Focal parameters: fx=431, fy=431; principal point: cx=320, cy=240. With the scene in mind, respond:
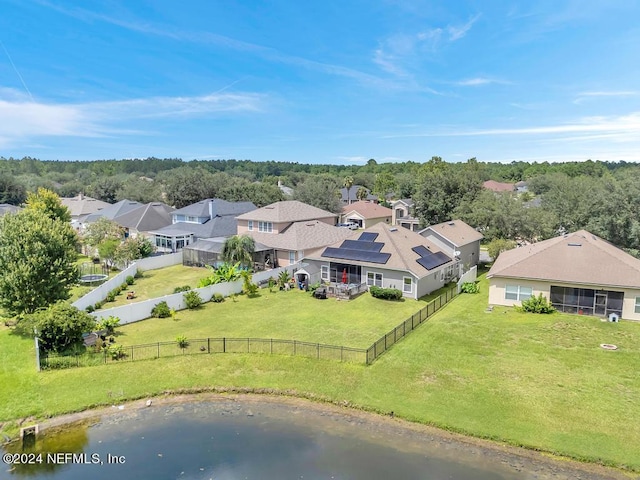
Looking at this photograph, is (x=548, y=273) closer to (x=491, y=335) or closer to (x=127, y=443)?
(x=491, y=335)

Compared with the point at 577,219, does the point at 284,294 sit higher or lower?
lower

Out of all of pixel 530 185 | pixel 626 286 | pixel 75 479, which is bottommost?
pixel 75 479

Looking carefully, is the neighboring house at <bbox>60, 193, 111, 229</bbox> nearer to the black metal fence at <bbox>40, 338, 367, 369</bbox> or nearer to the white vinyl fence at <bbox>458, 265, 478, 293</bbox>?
the black metal fence at <bbox>40, 338, 367, 369</bbox>

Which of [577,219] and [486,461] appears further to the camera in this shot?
[577,219]

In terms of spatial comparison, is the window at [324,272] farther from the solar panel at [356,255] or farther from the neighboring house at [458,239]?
the neighboring house at [458,239]

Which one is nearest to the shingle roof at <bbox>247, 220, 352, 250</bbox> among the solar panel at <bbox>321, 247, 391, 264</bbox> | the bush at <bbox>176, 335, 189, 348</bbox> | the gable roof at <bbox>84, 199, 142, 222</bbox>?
the solar panel at <bbox>321, 247, 391, 264</bbox>

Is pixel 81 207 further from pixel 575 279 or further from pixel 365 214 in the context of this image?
pixel 575 279

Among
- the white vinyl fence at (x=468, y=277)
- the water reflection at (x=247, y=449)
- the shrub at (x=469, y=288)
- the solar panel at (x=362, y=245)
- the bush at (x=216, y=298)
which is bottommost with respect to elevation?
the water reflection at (x=247, y=449)

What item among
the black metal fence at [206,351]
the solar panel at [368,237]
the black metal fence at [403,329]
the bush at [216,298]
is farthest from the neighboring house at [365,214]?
the black metal fence at [206,351]

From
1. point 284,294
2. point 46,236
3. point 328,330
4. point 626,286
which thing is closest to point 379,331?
point 328,330
